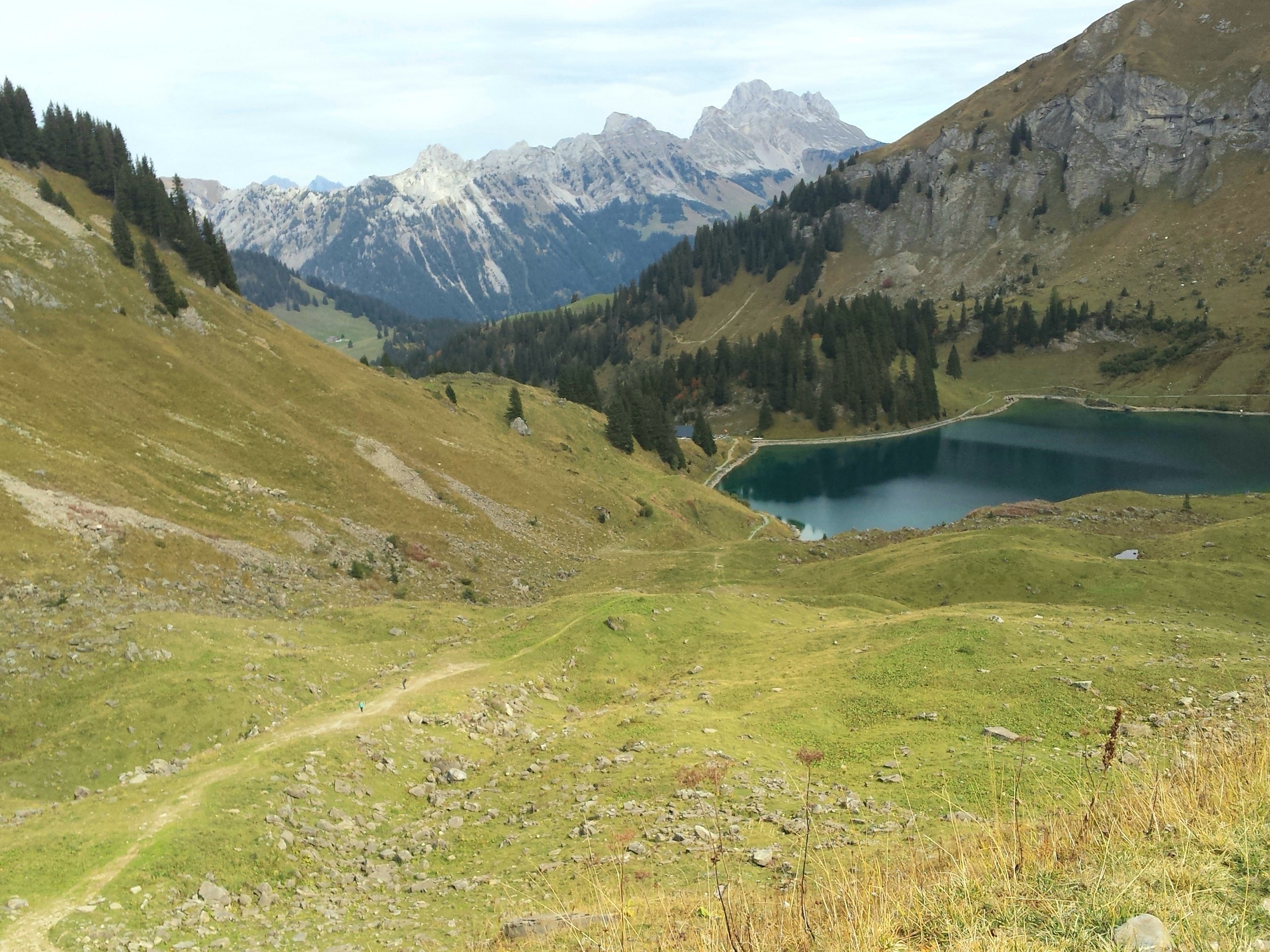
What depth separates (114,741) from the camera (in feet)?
81.9

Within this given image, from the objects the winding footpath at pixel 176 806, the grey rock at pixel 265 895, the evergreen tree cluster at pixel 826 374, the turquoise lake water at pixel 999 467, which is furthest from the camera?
the evergreen tree cluster at pixel 826 374

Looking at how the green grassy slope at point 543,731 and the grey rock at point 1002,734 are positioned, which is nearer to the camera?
the green grassy slope at point 543,731

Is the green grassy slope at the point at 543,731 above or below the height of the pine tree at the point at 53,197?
below

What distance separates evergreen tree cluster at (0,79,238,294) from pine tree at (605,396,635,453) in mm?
49219

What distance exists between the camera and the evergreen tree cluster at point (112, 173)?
75.3m

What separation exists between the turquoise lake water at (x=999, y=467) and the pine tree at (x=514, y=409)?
145 feet

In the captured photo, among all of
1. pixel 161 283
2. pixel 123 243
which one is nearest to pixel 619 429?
pixel 161 283

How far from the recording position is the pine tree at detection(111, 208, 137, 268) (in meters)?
65.8

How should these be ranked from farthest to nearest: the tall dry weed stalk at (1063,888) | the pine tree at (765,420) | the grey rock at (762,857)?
the pine tree at (765,420) < the grey rock at (762,857) < the tall dry weed stalk at (1063,888)

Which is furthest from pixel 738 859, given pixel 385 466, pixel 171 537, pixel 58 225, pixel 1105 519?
pixel 58 225

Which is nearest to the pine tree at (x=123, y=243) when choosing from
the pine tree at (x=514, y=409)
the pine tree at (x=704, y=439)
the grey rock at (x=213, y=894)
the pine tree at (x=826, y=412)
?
the pine tree at (x=514, y=409)

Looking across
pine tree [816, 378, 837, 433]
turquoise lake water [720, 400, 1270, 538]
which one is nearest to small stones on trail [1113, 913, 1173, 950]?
turquoise lake water [720, 400, 1270, 538]

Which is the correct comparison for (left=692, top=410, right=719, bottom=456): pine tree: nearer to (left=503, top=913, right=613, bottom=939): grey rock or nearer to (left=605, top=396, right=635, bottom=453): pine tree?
(left=605, top=396, right=635, bottom=453): pine tree

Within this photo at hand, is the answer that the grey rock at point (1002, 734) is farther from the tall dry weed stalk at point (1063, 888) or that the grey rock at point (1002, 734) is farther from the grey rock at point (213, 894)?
the grey rock at point (213, 894)
